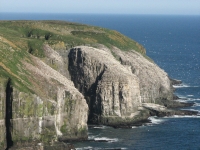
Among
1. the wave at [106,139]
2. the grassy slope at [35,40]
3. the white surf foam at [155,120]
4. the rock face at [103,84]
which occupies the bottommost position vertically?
the wave at [106,139]

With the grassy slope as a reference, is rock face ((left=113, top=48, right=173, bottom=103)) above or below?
below

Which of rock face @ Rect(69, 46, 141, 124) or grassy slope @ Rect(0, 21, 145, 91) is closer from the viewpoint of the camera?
grassy slope @ Rect(0, 21, 145, 91)

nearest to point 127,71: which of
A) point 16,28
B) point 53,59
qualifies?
point 53,59

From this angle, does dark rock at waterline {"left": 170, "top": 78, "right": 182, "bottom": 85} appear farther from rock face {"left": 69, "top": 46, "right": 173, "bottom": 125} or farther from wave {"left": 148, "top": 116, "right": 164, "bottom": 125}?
wave {"left": 148, "top": 116, "right": 164, "bottom": 125}

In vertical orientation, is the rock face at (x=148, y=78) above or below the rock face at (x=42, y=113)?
above

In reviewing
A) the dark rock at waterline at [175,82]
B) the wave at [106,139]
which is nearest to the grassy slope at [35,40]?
the dark rock at waterline at [175,82]

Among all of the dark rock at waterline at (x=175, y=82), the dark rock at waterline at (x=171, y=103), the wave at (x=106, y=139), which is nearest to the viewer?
the wave at (x=106, y=139)

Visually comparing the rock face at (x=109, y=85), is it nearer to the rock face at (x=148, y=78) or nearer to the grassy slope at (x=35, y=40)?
the rock face at (x=148, y=78)

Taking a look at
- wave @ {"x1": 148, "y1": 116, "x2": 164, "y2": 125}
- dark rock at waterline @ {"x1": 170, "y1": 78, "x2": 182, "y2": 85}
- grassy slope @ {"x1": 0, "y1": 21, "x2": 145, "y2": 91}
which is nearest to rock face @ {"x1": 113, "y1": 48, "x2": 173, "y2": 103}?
grassy slope @ {"x1": 0, "y1": 21, "x2": 145, "y2": 91}

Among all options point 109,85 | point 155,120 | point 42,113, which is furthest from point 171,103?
point 42,113

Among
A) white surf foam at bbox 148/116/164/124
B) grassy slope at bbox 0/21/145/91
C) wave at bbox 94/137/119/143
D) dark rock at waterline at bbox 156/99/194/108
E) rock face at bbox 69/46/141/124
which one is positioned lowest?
wave at bbox 94/137/119/143
